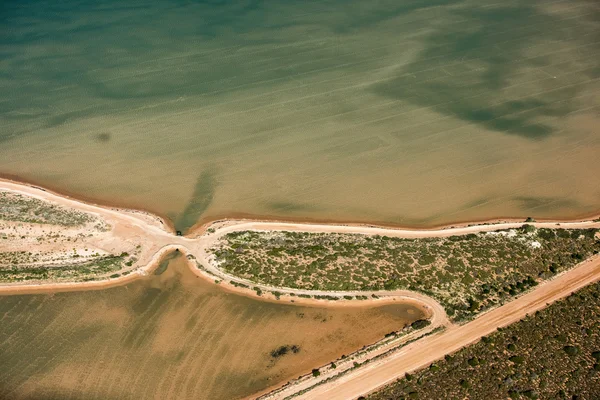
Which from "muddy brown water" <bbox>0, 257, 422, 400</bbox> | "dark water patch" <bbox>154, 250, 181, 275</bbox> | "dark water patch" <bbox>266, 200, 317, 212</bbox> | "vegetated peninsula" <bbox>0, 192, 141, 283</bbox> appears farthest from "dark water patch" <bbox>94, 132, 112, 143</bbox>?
"muddy brown water" <bbox>0, 257, 422, 400</bbox>

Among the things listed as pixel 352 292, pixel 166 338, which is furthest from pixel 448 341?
pixel 166 338

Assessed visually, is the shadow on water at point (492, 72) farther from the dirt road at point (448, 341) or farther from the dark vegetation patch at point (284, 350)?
the dark vegetation patch at point (284, 350)

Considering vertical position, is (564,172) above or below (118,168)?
below

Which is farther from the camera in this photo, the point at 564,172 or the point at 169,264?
the point at 564,172

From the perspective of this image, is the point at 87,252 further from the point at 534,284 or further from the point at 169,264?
the point at 534,284

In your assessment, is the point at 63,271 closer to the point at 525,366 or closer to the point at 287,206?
the point at 287,206

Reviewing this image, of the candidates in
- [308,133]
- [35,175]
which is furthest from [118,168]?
[308,133]

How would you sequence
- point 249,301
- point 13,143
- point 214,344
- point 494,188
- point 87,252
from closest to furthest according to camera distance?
point 214,344 < point 249,301 < point 87,252 < point 494,188 < point 13,143
